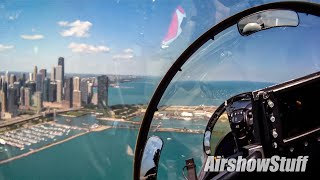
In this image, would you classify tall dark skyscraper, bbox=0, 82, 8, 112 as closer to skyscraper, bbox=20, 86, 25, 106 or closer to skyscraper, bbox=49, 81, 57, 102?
skyscraper, bbox=20, 86, 25, 106

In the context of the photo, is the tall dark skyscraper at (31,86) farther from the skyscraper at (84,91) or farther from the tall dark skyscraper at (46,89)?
the skyscraper at (84,91)

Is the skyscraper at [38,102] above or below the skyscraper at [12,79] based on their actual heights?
below

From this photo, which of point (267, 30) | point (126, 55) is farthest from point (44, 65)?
point (267, 30)

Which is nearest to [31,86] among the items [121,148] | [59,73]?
[59,73]

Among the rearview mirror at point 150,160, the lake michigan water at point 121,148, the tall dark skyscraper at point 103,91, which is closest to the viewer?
the rearview mirror at point 150,160

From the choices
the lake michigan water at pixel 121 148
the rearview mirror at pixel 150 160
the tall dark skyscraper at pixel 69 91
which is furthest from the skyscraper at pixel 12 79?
the rearview mirror at pixel 150 160

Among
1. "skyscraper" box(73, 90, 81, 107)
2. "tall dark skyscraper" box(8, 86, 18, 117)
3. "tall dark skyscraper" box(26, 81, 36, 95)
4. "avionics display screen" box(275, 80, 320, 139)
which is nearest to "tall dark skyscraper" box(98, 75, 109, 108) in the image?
"skyscraper" box(73, 90, 81, 107)

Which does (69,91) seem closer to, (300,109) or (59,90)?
(59,90)
